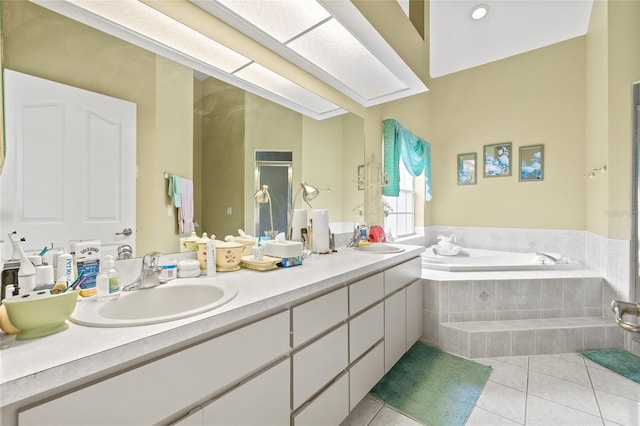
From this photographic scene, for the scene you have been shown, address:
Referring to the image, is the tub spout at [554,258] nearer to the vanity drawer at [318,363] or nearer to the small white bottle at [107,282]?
the vanity drawer at [318,363]

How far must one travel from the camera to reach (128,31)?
126cm

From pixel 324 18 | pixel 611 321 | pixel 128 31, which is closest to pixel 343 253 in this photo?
pixel 324 18

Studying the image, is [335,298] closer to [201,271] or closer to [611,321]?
[201,271]

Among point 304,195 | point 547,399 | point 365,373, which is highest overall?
point 304,195

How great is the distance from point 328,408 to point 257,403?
51 cm

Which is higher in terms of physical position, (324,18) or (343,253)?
(324,18)

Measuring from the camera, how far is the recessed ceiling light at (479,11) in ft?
10.6

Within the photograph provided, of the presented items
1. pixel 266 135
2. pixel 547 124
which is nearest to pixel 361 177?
pixel 266 135

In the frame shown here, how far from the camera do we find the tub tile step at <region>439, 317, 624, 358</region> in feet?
7.63

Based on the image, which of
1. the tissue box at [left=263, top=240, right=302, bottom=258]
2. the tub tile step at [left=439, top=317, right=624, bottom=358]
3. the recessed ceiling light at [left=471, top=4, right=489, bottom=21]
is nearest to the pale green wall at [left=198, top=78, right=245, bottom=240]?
the tissue box at [left=263, top=240, right=302, bottom=258]

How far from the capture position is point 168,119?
55.0 inches

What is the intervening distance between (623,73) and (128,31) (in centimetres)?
379

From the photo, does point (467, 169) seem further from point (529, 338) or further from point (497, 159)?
point (529, 338)

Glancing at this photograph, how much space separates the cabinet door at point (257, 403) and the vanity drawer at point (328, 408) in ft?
0.40
